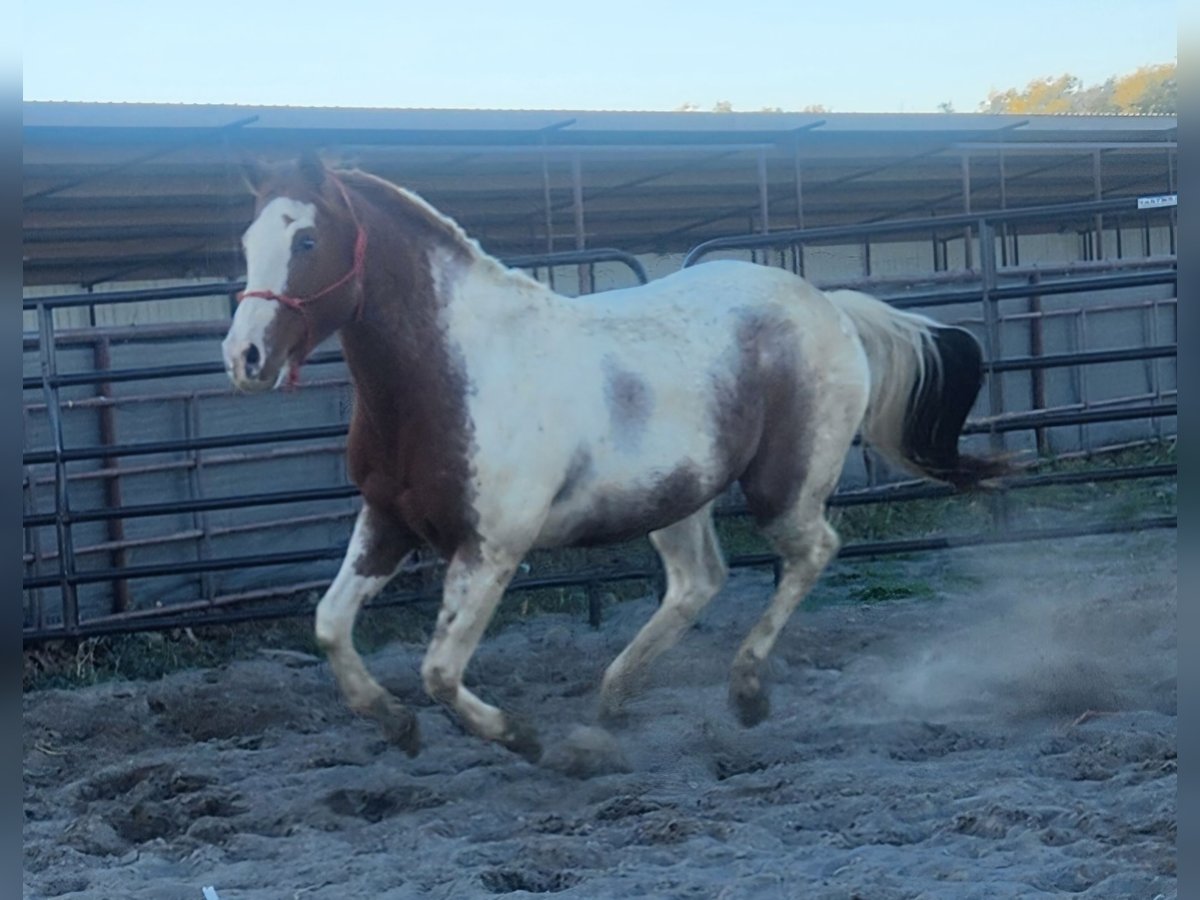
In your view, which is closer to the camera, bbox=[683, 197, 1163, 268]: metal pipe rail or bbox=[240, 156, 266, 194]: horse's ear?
Answer: bbox=[240, 156, 266, 194]: horse's ear

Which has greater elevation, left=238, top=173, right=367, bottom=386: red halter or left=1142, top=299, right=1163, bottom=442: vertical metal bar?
left=238, top=173, right=367, bottom=386: red halter

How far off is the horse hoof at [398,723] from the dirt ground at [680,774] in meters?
0.07

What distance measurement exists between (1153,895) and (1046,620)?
2504 millimetres

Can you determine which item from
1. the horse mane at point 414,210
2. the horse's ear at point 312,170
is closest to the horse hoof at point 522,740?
the horse mane at point 414,210

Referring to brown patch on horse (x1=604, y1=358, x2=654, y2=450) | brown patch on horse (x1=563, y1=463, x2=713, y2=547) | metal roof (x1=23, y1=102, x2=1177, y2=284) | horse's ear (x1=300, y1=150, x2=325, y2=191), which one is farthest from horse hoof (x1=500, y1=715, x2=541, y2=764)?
metal roof (x1=23, y1=102, x2=1177, y2=284)

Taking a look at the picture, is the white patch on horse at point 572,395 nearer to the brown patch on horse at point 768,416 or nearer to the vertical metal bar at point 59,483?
the brown patch on horse at point 768,416

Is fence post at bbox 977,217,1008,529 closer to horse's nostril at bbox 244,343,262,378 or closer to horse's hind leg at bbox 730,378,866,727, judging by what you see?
→ horse's hind leg at bbox 730,378,866,727

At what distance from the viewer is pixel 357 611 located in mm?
4090

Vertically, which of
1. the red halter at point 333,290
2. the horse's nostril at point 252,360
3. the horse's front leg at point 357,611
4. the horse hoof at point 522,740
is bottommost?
the horse hoof at point 522,740

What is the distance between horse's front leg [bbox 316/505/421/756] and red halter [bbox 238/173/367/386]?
1.64 feet

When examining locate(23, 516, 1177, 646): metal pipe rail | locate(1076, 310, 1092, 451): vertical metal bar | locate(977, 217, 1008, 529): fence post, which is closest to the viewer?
locate(23, 516, 1177, 646): metal pipe rail

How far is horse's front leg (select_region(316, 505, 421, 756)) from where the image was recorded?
3.99 metres

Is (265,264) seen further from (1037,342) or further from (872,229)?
(1037,342)

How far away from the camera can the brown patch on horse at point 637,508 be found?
13.7ft
